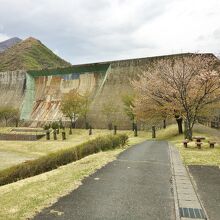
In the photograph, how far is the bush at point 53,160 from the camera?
12555 mm

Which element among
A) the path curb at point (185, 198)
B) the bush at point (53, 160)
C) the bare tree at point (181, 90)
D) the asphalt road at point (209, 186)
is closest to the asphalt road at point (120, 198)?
the path curb at point (185, 198)

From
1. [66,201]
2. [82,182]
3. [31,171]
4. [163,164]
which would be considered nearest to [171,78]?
[163,164]

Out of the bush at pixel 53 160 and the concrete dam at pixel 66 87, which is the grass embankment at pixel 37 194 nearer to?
the bush at pixel 53 160

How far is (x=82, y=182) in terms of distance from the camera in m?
9.77

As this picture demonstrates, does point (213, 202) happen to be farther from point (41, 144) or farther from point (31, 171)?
point (41, 144)

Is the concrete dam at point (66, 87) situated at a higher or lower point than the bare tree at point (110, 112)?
higher

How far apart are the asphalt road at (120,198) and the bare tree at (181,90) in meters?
17.5

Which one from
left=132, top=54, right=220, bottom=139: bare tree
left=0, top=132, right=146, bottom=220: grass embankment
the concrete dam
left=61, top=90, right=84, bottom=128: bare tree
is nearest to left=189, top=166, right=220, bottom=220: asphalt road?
left=0, top=132, right=146, bottom=220: grass embankment

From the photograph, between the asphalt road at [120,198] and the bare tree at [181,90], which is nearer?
the asphalt road at [120,198]

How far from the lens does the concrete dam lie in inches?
2080

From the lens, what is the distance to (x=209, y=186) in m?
9.77

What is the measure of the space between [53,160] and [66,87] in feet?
159

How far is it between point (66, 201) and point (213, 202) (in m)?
3.51

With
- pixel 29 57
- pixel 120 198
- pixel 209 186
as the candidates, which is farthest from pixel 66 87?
pixel 29 57
